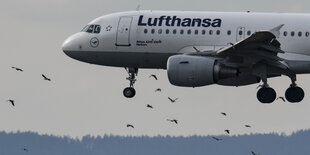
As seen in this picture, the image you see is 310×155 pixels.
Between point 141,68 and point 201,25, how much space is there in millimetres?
4316

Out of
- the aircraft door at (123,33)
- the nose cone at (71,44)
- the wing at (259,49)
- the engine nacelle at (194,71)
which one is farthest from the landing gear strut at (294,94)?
the nose cone at (71,44)

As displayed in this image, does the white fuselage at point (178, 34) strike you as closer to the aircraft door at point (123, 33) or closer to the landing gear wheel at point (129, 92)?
the aircraft door at point (123, 33)

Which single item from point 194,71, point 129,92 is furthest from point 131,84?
point 194,71

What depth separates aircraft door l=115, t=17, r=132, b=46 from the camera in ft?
241

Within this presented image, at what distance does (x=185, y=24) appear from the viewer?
73.1 metres

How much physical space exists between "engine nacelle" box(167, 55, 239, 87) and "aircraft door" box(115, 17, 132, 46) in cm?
434

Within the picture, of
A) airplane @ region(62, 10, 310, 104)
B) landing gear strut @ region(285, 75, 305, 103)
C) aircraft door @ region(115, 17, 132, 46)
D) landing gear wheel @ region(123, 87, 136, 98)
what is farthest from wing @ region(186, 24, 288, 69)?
landing gear wheel @ region(123, 87, 136, 98)

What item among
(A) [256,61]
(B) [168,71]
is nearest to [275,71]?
(A) [256,61]

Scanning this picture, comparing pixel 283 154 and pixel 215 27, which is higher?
pixel 215 27

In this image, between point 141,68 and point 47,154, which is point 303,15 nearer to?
point 141,68

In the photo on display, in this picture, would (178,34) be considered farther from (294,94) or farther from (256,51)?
(294,94)

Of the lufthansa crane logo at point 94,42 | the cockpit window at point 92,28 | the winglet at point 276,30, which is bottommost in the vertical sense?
the lufthansa crane logo at point 94,42

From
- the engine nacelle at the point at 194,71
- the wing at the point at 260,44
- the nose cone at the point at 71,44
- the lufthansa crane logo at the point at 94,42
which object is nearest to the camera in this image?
the wing at the point at 260,44

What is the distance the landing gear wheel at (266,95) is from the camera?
2840 inches
